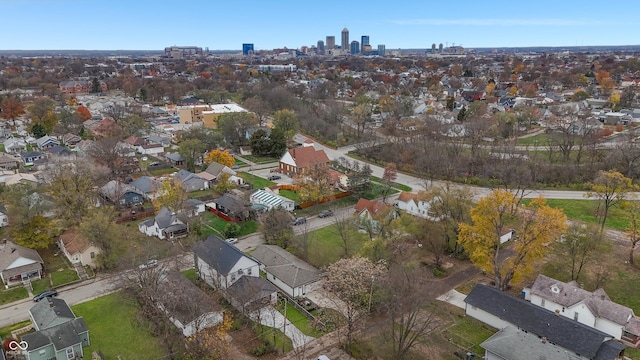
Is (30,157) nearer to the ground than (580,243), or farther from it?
farther from it

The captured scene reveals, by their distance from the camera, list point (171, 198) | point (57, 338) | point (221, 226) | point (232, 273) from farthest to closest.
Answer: point (221, 226), point (171, 198), point (232, 273), point (57, 338)

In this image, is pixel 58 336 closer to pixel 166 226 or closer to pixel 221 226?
pixel 166 226

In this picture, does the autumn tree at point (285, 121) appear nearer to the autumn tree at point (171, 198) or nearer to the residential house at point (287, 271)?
the autumn tree at point (171, 198)

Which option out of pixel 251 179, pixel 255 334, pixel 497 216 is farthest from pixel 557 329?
pixel 251 179

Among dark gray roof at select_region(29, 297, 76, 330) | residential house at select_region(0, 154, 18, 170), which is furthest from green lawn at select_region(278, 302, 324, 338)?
residential house at select_region(0, 154, 18, 170)

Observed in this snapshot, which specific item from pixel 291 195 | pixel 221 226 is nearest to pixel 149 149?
pixel 291 195

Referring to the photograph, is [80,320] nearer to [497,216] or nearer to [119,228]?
[119,228]

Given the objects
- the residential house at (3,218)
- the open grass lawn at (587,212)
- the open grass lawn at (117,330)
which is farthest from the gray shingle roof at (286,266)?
the open grass lawn at (587,212)

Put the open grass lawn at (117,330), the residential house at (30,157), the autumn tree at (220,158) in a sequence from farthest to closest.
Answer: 1. the residential house at (30,157)
2. the autumn tree at (220,158)
3. the open grass lawn at (117,330)
